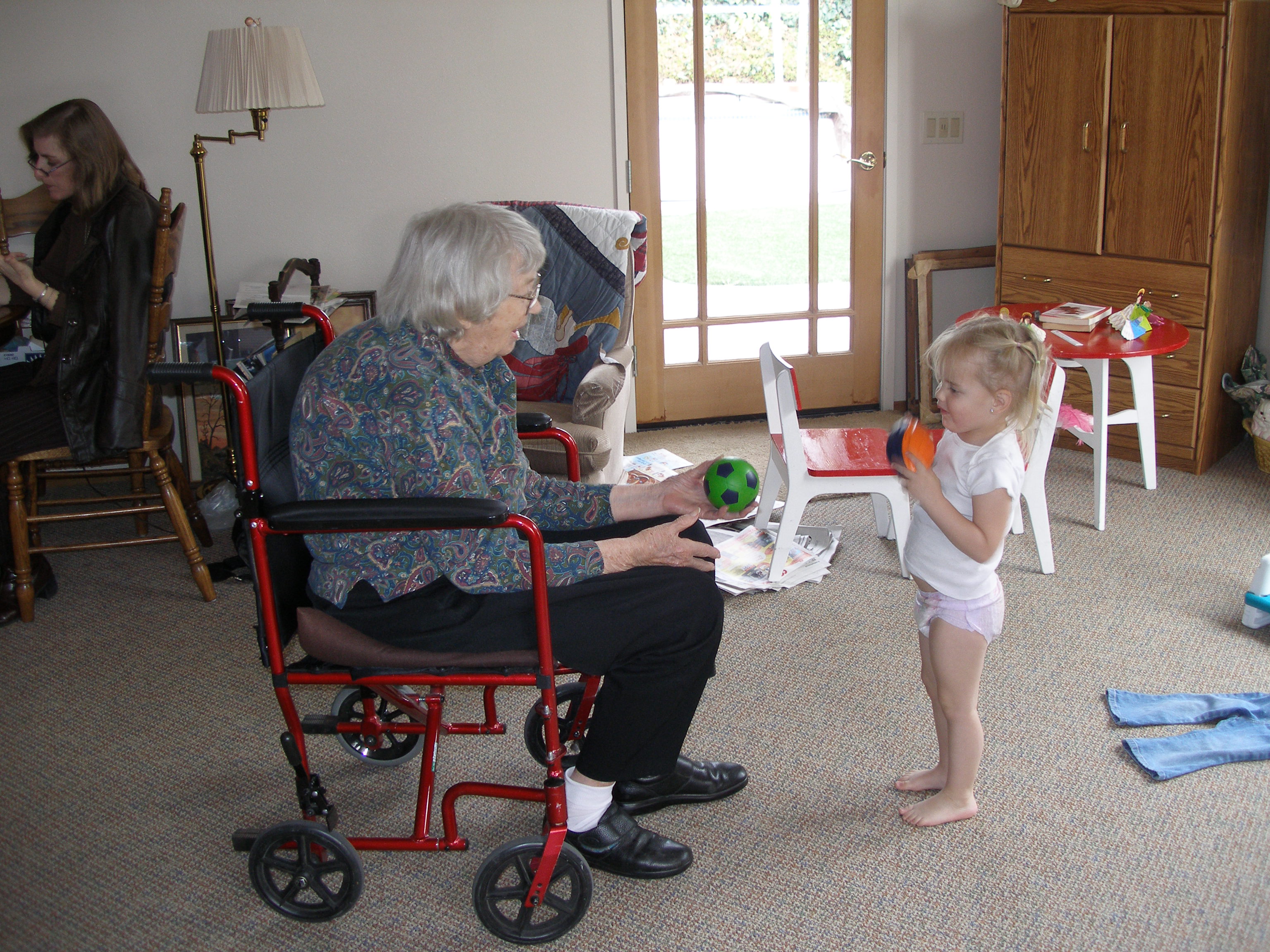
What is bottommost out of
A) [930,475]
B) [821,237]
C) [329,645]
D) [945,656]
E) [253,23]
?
[945,656]

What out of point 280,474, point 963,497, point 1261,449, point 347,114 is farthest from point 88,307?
point 1261,449

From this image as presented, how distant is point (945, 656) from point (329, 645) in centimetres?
96

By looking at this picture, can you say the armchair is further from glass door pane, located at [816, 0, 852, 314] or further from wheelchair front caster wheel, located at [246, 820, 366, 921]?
wheelchair front caster wheel, located at [246, 820, 366, 921]

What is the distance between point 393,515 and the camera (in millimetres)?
1452

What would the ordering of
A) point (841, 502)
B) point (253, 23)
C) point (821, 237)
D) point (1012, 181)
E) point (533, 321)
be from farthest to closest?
1. point (821, 237)
2. point (1012, 181)
3. point (841, 502)
4. point (533, 321)
5. point (253, 23)

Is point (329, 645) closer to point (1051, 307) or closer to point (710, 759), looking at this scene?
point (710, 759)

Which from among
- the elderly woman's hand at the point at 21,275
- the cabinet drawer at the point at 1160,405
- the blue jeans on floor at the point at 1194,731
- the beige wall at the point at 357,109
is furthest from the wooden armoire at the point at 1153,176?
the elderly woman's hand at the point at 21,275

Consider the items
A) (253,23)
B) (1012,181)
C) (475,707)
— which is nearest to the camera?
(475,707)

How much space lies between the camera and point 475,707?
2.34 m

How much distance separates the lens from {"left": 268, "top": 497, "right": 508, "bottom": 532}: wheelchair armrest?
1.45 meters

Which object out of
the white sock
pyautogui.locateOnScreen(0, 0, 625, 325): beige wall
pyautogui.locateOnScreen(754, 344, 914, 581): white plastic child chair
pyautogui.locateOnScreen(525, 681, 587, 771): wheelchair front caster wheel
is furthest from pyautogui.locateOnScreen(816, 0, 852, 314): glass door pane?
the white sock

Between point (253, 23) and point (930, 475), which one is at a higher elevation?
point (253, 23)

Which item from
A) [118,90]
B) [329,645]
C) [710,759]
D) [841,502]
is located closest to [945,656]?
[710,759]

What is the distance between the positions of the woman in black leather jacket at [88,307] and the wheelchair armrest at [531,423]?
1.27m
